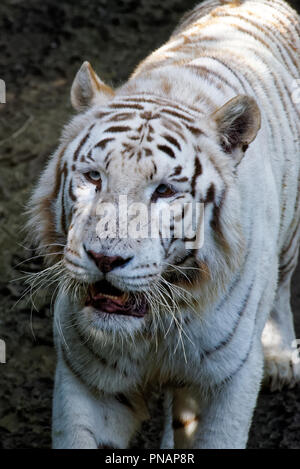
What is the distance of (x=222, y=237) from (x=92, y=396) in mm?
590

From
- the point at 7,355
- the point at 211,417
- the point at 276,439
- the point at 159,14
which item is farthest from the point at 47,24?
the point at 211,417

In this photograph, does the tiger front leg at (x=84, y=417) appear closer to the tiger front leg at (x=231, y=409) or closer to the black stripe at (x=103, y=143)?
the tiger front leg at (x=231, y=409)

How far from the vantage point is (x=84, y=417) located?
2158 millimetres

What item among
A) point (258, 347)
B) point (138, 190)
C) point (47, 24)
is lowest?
point (258, 347)

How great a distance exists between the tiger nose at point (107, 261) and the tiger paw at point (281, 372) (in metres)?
1.51

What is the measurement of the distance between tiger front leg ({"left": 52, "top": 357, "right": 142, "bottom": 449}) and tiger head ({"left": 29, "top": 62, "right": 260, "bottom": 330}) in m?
0.25

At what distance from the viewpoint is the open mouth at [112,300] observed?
1900mm

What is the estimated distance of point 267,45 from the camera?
279 cm

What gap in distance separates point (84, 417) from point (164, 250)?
1.89 feet

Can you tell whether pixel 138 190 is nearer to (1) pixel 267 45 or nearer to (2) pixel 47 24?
(1) pixel 267 45

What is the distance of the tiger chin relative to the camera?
6.13ft

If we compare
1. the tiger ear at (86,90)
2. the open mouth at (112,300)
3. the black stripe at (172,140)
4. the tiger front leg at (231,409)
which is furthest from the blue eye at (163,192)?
the tiger front leg at (231,409)

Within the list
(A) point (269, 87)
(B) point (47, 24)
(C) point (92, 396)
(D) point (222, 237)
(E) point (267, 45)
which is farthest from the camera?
(B) point (47, 24)
